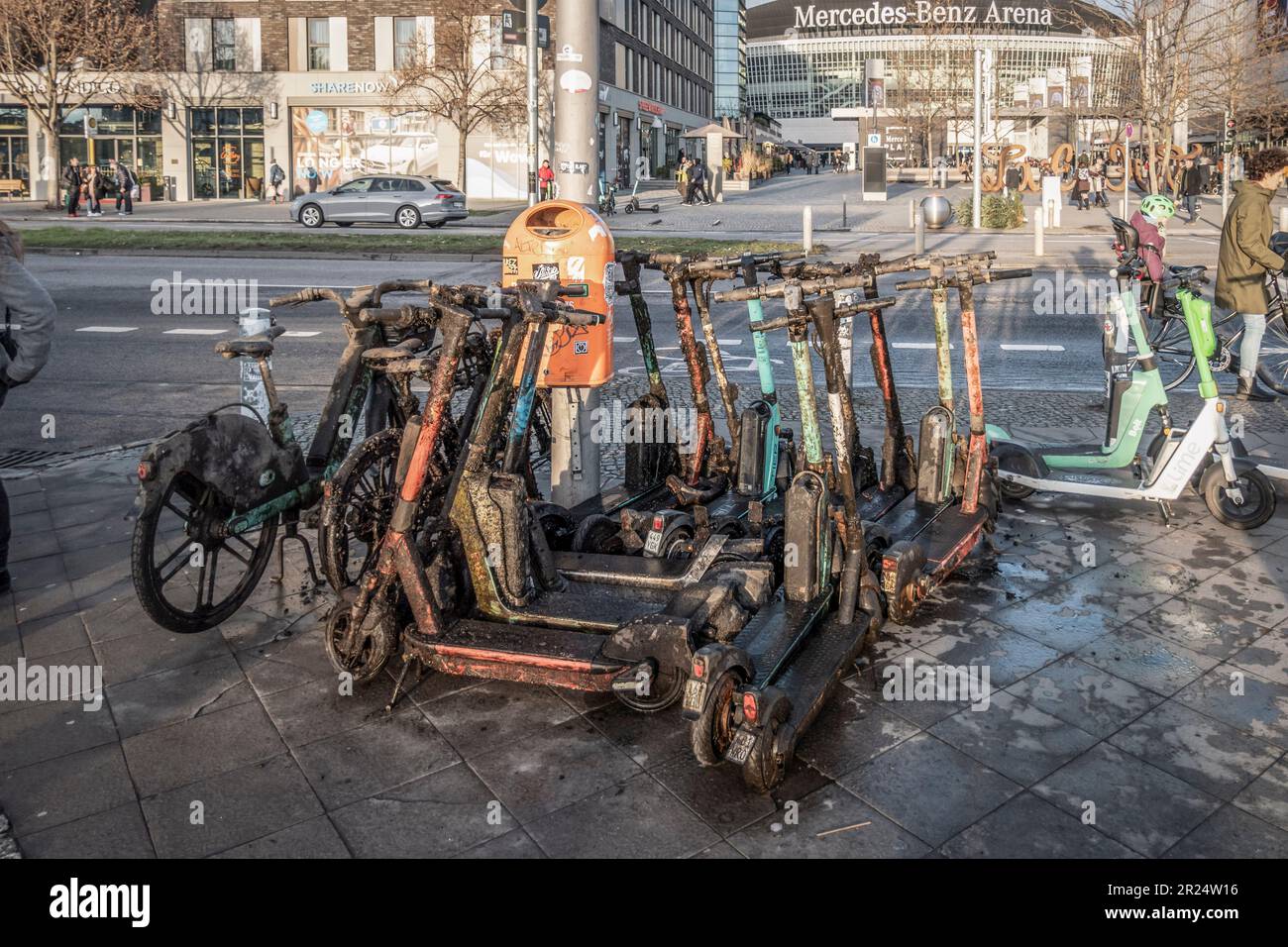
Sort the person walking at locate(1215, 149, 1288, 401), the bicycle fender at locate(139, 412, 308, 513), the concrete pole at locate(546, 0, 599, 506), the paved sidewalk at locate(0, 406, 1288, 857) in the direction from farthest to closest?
the person walking at locate(1215, 149, 1288, 401), the concrete pole at locate(546, 0, 599, 506), the bicycle fender at locate(139, 412, 308, 513), the paved sidewalk at locate(0, 406, 1288, 857)

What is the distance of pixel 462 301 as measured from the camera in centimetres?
434

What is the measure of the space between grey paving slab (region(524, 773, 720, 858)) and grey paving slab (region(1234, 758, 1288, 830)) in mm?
1566

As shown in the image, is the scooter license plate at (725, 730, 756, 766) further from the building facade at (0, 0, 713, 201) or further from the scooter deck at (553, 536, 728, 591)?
the building facade at (0, 0, 713, 201)

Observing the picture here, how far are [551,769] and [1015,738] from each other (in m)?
1.51

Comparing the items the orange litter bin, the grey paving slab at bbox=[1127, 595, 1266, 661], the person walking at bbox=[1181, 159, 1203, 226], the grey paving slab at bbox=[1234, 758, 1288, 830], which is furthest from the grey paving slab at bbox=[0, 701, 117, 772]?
the person walking at bbox=[1181, 159, 1203, 226]

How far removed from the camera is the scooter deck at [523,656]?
3.89 meters

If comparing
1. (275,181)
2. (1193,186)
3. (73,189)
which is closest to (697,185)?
(275,181)

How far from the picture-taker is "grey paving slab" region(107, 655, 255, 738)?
3.97 m

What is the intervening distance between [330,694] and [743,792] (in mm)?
1571

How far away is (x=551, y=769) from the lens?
361cm

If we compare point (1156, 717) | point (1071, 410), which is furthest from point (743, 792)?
point (1071, 410)

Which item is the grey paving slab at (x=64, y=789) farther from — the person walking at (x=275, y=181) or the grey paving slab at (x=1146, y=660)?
the person walking at (x=275, y=181)

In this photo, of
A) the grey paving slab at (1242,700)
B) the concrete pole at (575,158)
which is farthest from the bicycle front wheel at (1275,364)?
the concrete pole at (575,158)

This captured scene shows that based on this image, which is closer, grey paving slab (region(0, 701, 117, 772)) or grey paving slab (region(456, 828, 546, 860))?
grey paving slab (region(456, 828, 546, 860))
